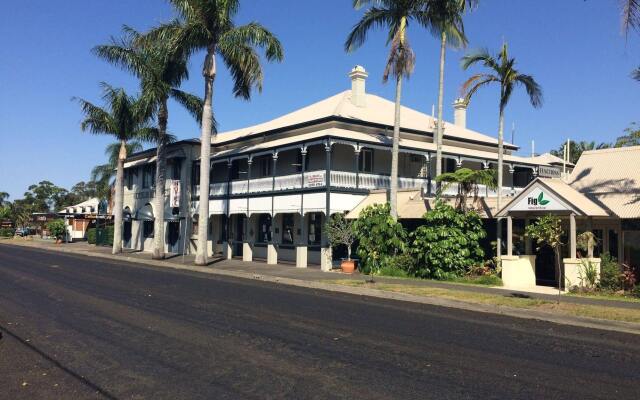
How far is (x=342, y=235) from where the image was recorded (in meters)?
24.5

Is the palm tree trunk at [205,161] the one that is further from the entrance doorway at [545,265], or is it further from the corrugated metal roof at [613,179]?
the corrugated metal roof at [613,179]

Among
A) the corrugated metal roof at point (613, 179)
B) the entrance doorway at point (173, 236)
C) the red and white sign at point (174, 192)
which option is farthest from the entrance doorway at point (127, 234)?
the corrugated metal roof at point (613, 179)

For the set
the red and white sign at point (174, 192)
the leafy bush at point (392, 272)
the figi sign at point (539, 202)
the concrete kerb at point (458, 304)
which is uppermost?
the red and white sign at point (174, 192)

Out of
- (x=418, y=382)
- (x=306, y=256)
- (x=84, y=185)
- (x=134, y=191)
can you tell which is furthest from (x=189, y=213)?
(x=84, y=185)

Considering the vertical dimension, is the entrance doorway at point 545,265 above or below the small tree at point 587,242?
below

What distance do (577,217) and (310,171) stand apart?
1338cm

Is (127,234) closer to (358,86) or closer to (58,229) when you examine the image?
(58,229)

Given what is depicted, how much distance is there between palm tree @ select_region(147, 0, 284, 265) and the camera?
1091 inches

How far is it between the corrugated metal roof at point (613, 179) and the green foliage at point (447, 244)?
4226 mm

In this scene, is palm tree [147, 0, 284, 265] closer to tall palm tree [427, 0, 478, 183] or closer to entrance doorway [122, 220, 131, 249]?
tall palm tree [427, 0, 478, 183]

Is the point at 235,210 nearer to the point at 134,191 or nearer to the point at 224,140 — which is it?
the point at 224,140

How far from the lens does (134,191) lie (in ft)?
148

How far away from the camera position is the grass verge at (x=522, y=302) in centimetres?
1252

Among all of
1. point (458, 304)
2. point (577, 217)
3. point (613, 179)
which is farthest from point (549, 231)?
point (613, 179)
